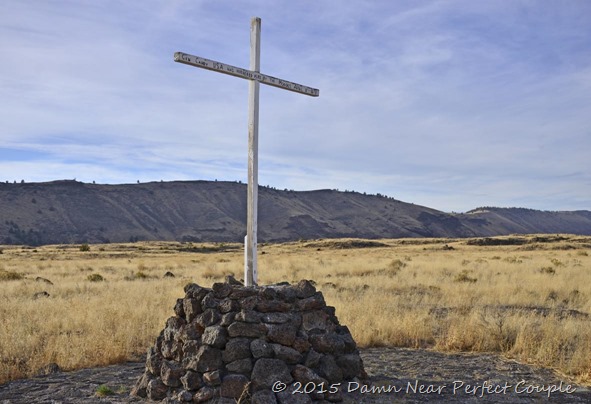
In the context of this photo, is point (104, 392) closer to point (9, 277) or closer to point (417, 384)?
point (417, 384)

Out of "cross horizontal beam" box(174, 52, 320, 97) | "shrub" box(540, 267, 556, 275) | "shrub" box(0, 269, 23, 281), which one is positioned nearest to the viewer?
"cross horizontal beam" box(174, 52, 320, 97)

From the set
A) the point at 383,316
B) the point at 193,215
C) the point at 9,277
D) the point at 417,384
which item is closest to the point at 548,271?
the point at 383,316

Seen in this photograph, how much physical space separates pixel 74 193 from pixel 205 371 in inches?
4318

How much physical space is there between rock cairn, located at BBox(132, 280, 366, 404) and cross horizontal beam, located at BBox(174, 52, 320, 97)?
9.83 feet

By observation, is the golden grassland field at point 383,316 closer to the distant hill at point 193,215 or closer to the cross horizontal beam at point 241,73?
the cross horizontal beam at point 241,73

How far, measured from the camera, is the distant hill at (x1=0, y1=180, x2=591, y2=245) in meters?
93.7

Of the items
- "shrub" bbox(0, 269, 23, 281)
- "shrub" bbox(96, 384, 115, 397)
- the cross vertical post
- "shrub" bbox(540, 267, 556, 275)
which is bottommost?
"shrub" bbox(96, 384, 115, 397)

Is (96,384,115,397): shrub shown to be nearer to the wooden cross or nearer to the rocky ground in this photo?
the rocky ground

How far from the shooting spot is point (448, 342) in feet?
32.1

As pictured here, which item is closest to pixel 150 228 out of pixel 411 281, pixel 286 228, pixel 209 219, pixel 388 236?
pixel 209 219

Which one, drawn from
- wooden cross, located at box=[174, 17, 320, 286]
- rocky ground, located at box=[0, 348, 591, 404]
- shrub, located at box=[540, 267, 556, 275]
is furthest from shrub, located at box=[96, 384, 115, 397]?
shrub, located at box=[540, 267, 556, 275]

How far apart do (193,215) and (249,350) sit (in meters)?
111

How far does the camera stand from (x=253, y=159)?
26.1 ft

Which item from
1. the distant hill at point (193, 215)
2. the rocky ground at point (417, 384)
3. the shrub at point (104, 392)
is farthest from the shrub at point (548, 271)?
the distant hill at point (193, 215)
